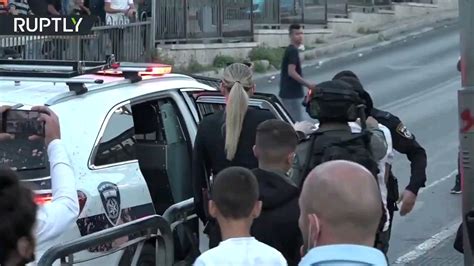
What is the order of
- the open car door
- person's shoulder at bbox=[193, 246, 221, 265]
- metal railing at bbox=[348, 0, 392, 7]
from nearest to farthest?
person's shoulder at bbox=[193, 246, 221, 265], the open car door, metal railing at bbox=[348, 0, 392, 7]

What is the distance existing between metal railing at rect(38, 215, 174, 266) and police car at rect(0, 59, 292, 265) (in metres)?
0.08

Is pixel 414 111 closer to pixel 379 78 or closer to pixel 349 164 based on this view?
pixel 379 78

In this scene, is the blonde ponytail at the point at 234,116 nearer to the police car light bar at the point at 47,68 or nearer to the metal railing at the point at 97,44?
the police car light bar at the point at 47,68

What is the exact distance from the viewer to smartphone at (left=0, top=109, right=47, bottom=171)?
614 centimetres

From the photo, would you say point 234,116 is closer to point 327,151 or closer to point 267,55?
point 327,151

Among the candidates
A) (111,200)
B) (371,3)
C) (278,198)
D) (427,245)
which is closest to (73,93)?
(111,200)

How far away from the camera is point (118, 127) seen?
6.83 metres

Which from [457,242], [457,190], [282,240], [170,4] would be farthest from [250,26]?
[282,240]

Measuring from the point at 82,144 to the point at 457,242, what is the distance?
288 cm

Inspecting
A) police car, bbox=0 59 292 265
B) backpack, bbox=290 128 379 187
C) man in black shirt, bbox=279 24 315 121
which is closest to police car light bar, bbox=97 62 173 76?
police car, bbox=0 59 292 265

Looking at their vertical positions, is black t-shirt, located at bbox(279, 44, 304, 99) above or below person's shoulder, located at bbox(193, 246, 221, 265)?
above

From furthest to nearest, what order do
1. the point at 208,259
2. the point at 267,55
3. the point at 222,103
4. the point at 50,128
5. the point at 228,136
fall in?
the point at 267,55
the point at 222,103
the point at 228,136
the point at 50,128
the point at 208,259

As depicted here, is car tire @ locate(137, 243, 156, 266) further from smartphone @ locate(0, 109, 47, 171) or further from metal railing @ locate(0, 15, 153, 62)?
metal railing @ locate(0, 15, 153, 62)

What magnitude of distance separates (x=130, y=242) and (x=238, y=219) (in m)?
1.89
